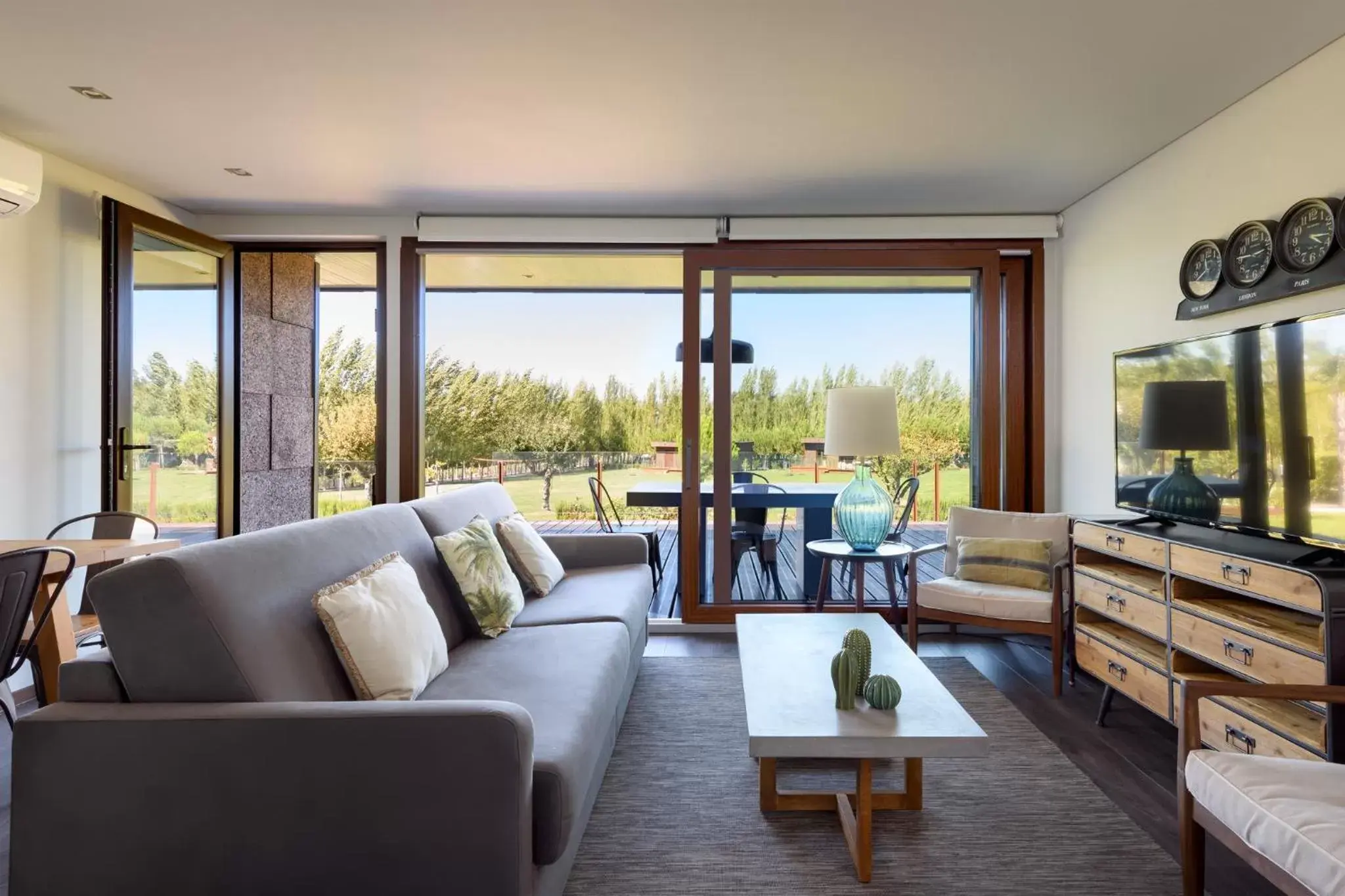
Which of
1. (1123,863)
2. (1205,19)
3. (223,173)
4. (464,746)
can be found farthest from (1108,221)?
(223,173)

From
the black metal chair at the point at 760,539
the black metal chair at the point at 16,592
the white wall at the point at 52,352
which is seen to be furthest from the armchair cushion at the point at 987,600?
the white wall at the point at 52,352

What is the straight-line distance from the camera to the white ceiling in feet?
7.50

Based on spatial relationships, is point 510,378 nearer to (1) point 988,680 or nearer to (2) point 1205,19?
(1) point 988,680

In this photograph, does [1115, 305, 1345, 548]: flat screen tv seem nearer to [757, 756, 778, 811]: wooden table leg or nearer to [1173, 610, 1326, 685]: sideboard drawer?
[1173, 610, 1326, 685]: sideboard drawer

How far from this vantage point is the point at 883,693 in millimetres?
2025

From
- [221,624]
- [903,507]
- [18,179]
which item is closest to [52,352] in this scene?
[18,179]

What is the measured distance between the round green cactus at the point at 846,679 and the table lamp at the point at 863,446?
1.87m

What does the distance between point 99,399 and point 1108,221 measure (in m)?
5.29

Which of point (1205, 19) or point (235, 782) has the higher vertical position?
point (1205, 19)

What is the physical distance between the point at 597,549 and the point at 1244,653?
8.83 ft

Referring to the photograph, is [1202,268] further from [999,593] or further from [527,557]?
[527,557]

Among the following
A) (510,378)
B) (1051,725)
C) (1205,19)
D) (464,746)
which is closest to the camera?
(464,746)

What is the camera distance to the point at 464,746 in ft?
4.75

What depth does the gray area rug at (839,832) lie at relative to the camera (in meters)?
1.90
